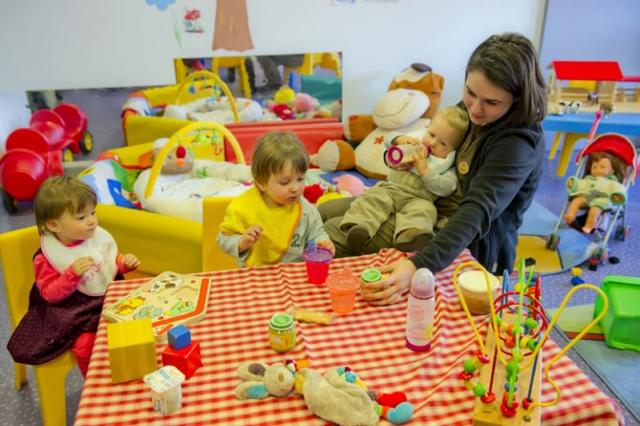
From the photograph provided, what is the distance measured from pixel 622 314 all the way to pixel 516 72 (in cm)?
151

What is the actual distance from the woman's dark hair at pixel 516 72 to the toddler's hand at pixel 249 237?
2.65 feet

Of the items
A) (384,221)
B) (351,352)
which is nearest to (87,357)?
(351,352)

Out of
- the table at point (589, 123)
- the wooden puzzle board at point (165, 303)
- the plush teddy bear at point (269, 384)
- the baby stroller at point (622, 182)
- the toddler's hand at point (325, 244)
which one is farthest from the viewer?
the table at point (589, 123)

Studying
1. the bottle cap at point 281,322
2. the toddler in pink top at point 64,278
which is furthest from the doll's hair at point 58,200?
the bottle cap at point 281,322

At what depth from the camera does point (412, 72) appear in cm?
431

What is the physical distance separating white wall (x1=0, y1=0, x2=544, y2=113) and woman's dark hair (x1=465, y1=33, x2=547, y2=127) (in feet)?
10.1

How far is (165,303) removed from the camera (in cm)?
144

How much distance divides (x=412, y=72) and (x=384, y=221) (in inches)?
107

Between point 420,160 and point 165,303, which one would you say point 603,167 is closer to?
point 420,160

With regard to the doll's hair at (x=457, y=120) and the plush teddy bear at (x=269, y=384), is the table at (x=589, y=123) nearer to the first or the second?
the doll's hair at (x=457, y=120)

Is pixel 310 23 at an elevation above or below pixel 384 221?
above

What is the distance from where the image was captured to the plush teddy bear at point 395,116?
4043 mm

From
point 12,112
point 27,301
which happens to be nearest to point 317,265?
point 27,301

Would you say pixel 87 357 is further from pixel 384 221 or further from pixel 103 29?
pixel 103 29
